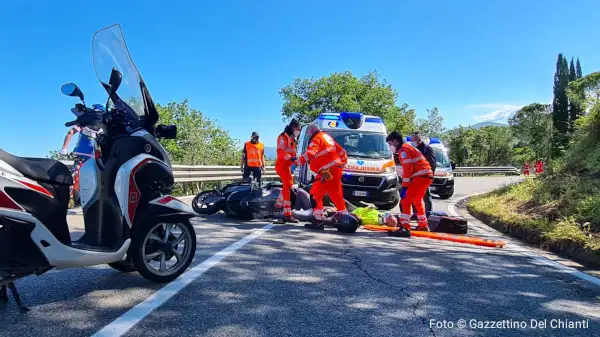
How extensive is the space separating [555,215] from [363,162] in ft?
13.6

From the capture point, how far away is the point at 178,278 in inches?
160

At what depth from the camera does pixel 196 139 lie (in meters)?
37.9

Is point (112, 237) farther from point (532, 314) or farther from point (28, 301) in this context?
point (532, 314)

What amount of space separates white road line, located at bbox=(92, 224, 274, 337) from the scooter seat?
3.76 feet

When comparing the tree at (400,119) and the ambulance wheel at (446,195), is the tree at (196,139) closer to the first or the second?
the tree at (400,119)

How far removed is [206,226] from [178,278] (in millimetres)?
3330

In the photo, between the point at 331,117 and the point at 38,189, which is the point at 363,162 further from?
the point at 38,189

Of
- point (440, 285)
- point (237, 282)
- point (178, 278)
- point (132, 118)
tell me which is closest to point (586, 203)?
point (440, 285)

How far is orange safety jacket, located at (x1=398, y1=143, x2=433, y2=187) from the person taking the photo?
7504 millimetres

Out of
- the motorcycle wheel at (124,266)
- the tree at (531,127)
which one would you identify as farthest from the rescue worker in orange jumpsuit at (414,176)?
the tree at (531,127)

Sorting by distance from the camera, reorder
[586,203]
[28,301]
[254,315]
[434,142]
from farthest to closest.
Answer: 1. [434,142]
2. [586,203]
3. [28,301]
4. [254,315]

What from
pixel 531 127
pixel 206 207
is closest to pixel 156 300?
pixel 206 207

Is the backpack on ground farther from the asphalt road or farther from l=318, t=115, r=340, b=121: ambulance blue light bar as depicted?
l=318, t=115, r=340, b=121: ambulance blue light bar

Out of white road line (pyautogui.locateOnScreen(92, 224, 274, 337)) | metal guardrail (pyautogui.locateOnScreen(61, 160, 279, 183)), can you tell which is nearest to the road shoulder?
white road line (pyautogui.locateOnScreen(92, 224, 274, 337))
